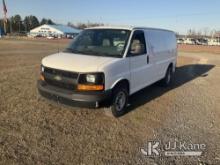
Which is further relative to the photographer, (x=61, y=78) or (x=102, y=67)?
(x=61, y=78)

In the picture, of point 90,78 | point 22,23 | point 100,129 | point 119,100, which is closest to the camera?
point 90,78

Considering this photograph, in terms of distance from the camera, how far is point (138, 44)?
613 cm

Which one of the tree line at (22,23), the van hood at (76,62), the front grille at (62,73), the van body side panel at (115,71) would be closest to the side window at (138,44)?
the van body side panel at (115,71)

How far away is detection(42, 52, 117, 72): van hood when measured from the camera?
474cm

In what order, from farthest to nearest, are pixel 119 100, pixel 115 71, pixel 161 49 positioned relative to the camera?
pixel 161 49 < pixel 119 100 < pixel 115 71

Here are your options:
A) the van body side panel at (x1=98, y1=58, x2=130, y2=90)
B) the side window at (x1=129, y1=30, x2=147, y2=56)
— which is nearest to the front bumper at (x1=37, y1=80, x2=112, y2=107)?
the van body side panel at (x1=98, y1=58, x2=130, y2=90)

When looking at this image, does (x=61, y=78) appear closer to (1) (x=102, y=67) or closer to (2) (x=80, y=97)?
(2) (x=80, y=97)

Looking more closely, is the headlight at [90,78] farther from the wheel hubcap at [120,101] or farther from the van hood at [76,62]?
the wheel hubcap at [120,101]

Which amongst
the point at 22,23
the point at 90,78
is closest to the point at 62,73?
the point at 90,78

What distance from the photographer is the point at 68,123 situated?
203 inches

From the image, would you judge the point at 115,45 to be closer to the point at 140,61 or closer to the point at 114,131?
the point at 140,61

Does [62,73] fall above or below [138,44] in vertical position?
below

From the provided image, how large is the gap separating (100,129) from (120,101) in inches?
36.8

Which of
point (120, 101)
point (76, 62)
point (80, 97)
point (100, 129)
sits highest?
point (76, 62)
